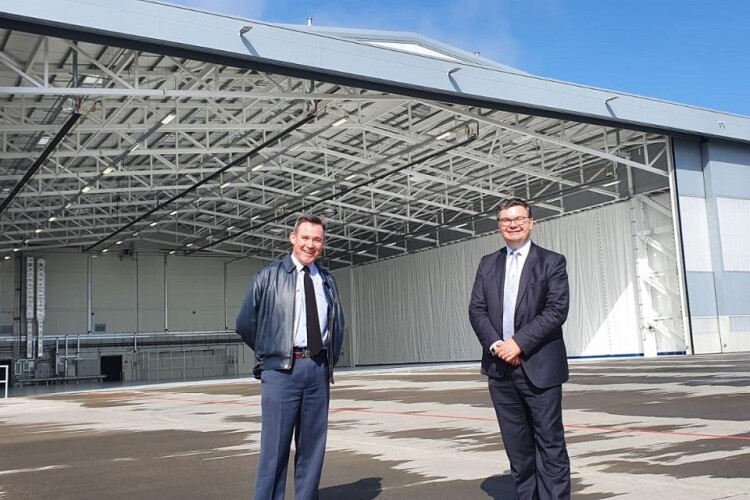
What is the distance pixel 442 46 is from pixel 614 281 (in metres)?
15.0

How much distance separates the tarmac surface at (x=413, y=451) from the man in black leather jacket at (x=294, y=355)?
114 centimetres

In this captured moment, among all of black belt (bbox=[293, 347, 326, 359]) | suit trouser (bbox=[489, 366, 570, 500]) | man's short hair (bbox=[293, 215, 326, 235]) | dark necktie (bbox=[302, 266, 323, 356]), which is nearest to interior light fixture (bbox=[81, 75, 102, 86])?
man's short hair (bbox=[293, 215, 326, 235])

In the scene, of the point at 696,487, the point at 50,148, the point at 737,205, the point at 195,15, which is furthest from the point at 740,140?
the point at 696,487

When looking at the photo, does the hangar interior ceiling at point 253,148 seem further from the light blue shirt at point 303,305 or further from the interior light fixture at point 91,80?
the light blue shirt at point 303,305

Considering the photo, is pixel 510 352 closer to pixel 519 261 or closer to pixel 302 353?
pixel 519 261

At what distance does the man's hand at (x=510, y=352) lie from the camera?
13.4ft

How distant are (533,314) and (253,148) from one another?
27.9 meters

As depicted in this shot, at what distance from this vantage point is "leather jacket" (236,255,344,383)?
13.8 feet

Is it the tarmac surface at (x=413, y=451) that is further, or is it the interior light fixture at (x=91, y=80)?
the interior light fixture at (x=91, y=80)

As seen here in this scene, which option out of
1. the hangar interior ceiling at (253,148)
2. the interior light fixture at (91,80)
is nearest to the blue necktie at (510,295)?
the hangar interior ceiling at (253,148)

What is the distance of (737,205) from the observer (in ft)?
112

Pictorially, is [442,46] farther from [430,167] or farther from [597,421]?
[597,421]

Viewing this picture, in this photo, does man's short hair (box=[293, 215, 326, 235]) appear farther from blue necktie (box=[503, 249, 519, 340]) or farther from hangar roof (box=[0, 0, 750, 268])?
hangar roof (box=[0, 0, 750, 268])

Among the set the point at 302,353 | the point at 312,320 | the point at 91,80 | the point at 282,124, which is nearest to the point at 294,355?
the point at 302,353
